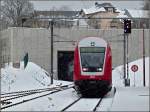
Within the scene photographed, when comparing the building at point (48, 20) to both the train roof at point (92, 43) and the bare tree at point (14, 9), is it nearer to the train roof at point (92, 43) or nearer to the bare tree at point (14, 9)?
→ the bare tree at point (14, 9)

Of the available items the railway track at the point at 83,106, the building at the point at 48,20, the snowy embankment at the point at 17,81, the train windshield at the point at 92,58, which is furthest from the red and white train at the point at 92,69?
the building at the point at 48,20

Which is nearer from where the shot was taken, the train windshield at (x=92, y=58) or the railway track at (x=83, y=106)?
the railway track at (x=83, y=106)

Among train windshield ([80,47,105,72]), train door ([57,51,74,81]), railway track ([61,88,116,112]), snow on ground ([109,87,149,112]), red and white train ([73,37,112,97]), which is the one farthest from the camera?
train door ([57,51,74,81])

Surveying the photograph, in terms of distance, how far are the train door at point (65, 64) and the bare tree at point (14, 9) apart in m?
38.2

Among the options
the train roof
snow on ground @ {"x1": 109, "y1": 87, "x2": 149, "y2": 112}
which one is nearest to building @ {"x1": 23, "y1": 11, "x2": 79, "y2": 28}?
the train roof

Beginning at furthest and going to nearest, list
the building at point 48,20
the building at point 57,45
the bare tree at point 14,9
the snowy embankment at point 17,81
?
the bare tree at point 14,9 → the building at point 48,20 → the building at point 57,45 → the snowy embankment at point 17,81

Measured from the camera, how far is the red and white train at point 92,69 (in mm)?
31094

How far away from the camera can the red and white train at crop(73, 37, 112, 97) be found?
102 ft

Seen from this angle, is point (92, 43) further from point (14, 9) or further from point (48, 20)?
point (14, 9)

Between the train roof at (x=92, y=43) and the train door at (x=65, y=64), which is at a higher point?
the train roof at (x=92, y=43)

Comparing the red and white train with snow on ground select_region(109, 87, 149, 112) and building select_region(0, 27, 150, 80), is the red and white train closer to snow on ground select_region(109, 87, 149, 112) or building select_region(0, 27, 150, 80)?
snow on ground select_region(109, 87, 149, 112)

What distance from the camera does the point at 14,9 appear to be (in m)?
117

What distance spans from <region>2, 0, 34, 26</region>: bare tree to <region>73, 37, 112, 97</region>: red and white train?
83.4 meters

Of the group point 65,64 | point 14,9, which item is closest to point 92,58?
point 65,64
